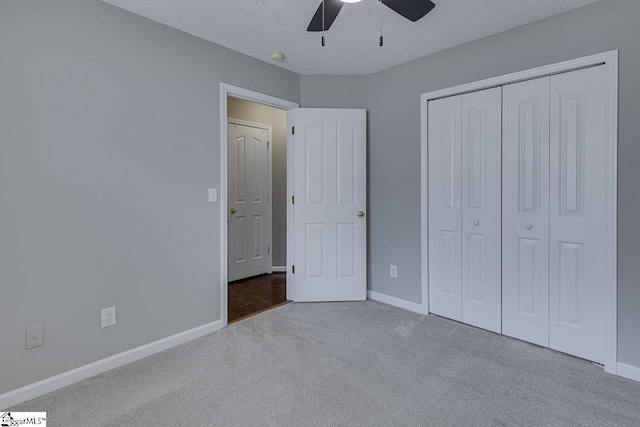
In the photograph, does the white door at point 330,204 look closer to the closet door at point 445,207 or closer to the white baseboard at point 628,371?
the closet door at point 445,207

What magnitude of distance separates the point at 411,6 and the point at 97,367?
2895mm

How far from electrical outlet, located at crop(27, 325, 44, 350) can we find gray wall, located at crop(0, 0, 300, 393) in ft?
0.09

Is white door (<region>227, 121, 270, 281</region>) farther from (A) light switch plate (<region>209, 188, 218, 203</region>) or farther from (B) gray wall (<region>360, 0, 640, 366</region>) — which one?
(A) light switch plate (<region>209, 188, 218, 203</region>)

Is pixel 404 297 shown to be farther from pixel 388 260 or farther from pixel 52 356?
pixel 52 356

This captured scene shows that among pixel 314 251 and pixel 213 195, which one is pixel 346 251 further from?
pixel 213 195

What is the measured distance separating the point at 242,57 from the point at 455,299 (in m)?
2.88

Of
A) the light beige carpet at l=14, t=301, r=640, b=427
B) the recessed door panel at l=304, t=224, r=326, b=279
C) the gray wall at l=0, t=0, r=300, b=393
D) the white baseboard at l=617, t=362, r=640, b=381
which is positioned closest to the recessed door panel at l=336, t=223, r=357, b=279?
the recessed door panel at l=304, t=224, r=326, b=279

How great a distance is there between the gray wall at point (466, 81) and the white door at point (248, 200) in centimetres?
130

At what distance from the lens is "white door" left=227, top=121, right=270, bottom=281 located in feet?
13.9

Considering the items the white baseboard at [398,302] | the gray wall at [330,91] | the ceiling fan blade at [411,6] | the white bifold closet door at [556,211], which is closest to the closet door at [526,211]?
the white bifold closet door at [556,211]

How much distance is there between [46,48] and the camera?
6.07 feet

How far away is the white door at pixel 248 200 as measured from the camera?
167 inches

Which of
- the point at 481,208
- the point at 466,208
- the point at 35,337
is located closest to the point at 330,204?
the point at 466,208

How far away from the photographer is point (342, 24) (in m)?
2.36
